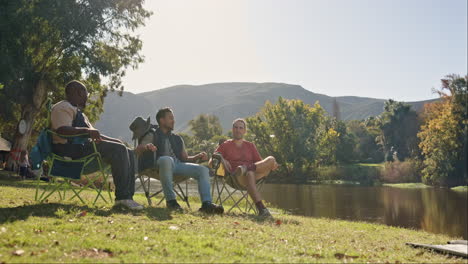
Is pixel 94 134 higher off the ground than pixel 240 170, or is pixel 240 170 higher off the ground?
pixel 94 134

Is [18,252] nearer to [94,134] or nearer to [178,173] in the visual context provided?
[94,134]

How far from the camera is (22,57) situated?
46.1 feet

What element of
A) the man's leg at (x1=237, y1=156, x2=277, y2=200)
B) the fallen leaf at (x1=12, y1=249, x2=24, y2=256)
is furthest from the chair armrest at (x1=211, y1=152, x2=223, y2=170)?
the fallen leaf at (x1=12, y1=249, x2=24, y2=256)

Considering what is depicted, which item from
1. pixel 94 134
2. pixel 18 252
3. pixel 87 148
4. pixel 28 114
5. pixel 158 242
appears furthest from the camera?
pixel 28 114

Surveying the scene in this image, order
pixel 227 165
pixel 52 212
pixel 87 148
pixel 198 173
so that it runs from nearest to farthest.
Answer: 1. pixel 52 212
2. pixel 87 148
3. pixel 198 173
4. pixel 227 165

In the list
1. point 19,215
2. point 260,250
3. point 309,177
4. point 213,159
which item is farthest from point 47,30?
point 309,177

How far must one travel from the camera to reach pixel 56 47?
17.7 m

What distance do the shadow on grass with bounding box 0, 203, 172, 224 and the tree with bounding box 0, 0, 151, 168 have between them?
10.4m

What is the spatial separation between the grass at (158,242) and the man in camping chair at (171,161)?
854mm

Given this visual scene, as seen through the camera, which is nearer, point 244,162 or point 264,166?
point 264,166

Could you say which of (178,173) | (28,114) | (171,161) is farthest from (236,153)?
(28,114)

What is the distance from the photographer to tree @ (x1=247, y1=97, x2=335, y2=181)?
4719cm

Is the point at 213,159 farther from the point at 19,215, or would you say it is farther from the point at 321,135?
the point at 321,135

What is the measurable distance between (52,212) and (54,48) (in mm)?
14824
